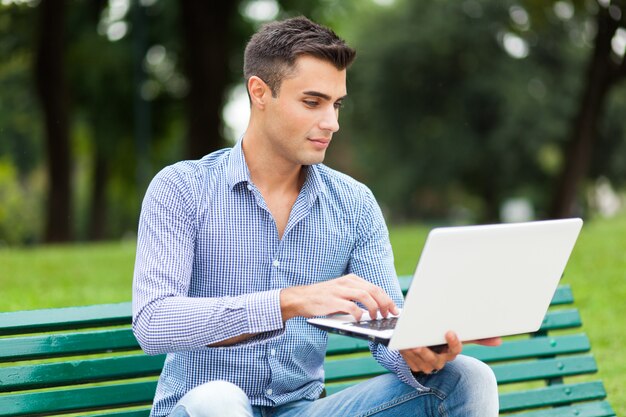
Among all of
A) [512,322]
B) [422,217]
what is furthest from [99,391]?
[422,217]

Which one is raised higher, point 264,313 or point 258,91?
point 258,91

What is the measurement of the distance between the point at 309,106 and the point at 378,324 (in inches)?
28.5

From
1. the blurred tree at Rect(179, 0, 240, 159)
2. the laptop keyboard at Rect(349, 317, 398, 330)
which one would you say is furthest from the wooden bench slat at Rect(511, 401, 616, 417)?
the blurred tree at Rect(179, 0, 240, 159)

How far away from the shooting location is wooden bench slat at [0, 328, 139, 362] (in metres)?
3.11

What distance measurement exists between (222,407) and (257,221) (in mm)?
670

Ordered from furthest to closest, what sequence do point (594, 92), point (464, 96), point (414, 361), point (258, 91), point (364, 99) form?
point (364, 99)
point (464, 96)
point (594, 92)
point (258, 91)
point (414, 361)

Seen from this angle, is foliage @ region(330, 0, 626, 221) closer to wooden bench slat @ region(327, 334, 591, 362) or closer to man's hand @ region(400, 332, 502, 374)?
wooden bench slat @ region(327, 334, 591, 362)

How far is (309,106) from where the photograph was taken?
2.96m

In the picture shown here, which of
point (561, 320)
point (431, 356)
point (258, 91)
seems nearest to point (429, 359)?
point (431, 356)

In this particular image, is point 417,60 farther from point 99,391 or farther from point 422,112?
point 99,391

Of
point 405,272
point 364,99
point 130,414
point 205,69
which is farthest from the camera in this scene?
point 364,99

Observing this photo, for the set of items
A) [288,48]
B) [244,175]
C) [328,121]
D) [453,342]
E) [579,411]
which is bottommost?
[579,411]

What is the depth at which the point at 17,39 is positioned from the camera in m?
18.1

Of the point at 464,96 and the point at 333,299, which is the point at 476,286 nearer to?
the point at 333,299
